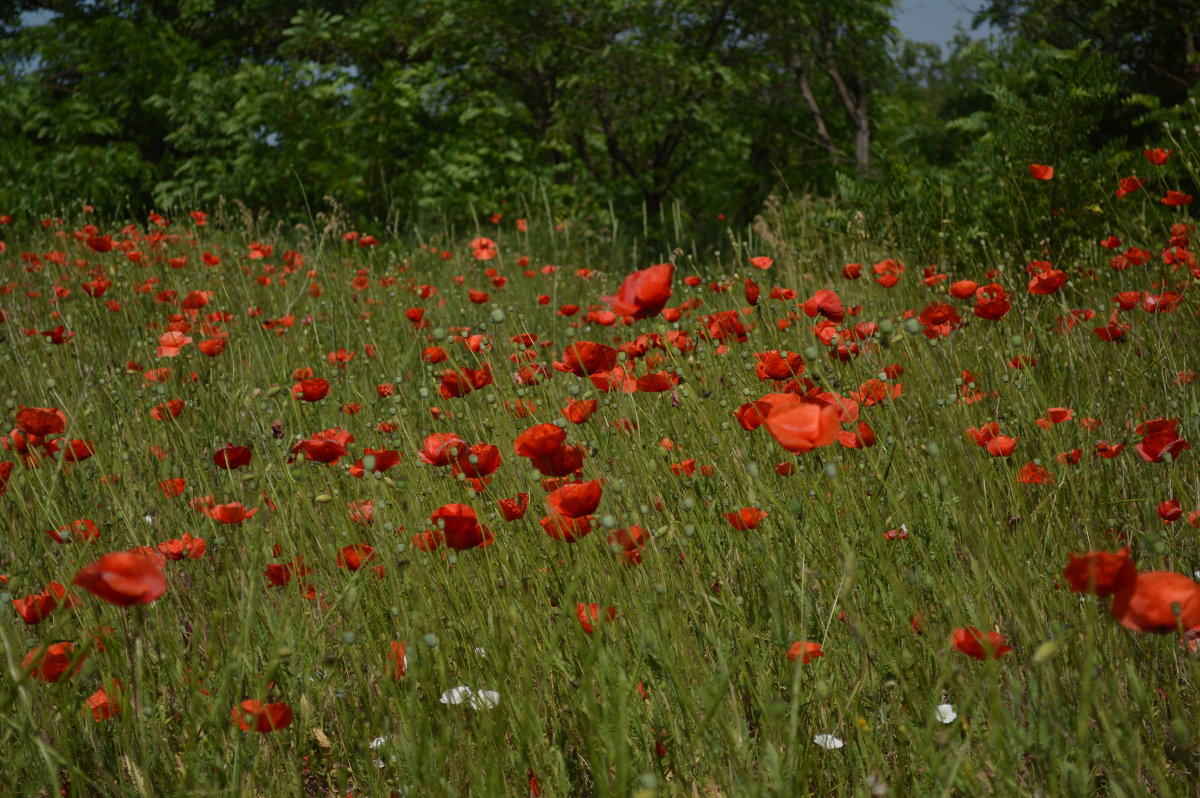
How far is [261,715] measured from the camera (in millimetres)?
1208

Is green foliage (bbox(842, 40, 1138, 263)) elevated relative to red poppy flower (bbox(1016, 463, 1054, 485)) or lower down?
elevated

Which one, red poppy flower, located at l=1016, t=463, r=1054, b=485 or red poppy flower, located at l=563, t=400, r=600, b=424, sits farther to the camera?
red poppy flower, located at l=563, t=400, r=600, b=424

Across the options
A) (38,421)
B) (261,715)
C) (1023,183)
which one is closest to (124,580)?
(261,715)

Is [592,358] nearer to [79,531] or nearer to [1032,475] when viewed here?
[1032,475]

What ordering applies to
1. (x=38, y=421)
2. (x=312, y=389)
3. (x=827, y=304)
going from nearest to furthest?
1. (x=38, y=421)
2. (x=827, y=304)
3. (x=312, y=389)

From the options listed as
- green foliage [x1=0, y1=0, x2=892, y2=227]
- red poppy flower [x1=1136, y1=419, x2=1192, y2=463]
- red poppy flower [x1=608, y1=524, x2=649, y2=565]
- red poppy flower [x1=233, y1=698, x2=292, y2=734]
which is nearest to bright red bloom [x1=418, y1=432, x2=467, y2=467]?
red poppy flower [x1=608, y1=524, x2=649, y2=565]

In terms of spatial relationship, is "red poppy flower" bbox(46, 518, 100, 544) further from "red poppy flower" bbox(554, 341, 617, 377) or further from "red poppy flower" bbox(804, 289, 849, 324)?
"red poppy flower" bbox(804, 289, 849, 324)

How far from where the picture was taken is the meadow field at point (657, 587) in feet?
3.71

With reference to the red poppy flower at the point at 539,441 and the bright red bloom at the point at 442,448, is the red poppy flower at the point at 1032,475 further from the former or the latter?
the bright red bloom at the point at 442,448

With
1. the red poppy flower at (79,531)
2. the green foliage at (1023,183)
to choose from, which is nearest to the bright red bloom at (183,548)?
the red poppy flower at (79,531)

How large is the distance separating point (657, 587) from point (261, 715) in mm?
593

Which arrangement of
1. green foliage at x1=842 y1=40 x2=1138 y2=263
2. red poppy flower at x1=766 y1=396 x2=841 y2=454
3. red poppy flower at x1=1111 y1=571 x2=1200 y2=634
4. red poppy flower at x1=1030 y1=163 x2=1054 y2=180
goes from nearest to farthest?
red poppy flower at x1=1111 y1=571 x2=1200 y2=634, red poppy flower at x1=766 y1=396 x2=841 y2=454, red poppy flower at x1=1030 y1=163 x2=1054 y2=180, green foliage at x1=842 y1=40 x2=1138 y2=263

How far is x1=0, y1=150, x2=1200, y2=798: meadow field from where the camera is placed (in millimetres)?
1132

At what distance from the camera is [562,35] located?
27.8 ft
